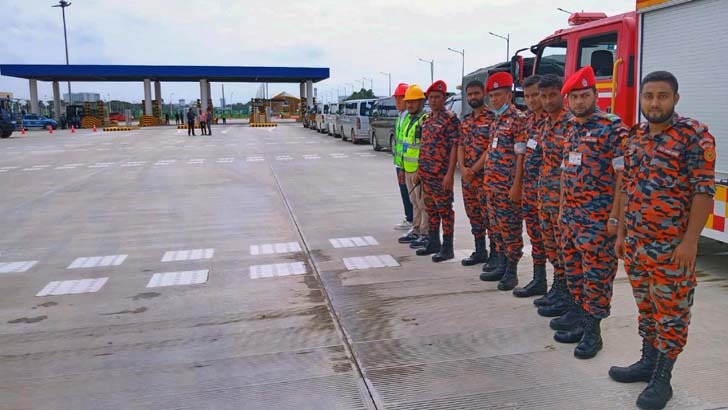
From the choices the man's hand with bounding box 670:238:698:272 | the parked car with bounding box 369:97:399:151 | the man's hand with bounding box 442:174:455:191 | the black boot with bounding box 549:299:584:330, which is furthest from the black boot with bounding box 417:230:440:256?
the parked car with bounding box 369:97:399:151

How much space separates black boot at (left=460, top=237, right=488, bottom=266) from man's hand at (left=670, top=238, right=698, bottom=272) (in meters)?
3.18

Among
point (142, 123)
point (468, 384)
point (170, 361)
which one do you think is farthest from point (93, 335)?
point (142, 123)

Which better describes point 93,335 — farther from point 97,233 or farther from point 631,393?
point 97,233

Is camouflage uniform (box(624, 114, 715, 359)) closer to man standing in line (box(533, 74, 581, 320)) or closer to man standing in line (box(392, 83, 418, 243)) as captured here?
man standing in line (box(533, 74, 581, 320))

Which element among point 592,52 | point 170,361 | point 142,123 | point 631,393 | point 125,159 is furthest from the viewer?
point 142,123

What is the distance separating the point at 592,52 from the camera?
7070 mm

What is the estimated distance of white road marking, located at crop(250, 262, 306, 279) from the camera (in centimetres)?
609

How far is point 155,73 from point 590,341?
184 feet

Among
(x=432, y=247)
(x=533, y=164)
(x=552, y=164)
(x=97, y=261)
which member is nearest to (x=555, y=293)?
(x=533, y=164)

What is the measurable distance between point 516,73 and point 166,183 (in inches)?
324

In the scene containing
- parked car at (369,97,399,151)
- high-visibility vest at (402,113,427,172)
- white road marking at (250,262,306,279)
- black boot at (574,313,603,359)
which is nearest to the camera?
black boot at (574,313,603,359)

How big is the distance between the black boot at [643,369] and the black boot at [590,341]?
0.33 m

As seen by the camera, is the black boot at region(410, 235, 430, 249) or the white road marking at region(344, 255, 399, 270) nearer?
the white road marking at region(344, 255, 399, 270)

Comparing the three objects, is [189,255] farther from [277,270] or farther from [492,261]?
[492,261]
